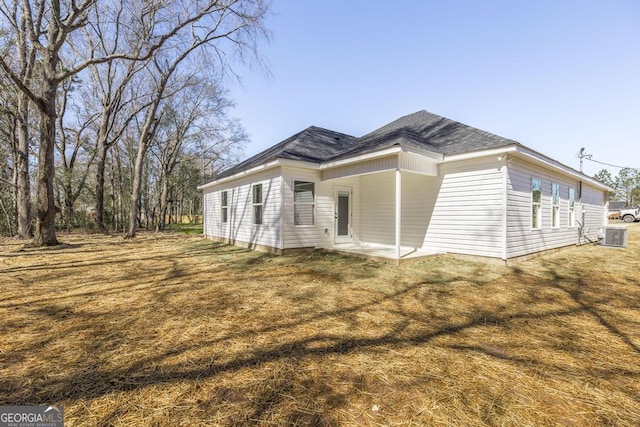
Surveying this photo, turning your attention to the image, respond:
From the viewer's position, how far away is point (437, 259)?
23.3ft

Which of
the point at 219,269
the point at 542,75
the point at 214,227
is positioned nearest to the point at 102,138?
the point at 214,227

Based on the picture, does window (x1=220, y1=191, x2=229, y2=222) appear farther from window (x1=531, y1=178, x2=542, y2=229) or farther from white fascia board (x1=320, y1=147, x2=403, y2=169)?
window (x1=531, y1=178, x2=542, y2=229)

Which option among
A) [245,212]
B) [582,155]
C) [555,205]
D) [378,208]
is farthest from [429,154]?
[582,155]

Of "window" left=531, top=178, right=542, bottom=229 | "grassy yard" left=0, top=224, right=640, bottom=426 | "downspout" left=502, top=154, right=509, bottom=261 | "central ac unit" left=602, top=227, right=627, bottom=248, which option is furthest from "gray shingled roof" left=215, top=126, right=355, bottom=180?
"central ac unit" left=602, top=227, right=627, bottom=248

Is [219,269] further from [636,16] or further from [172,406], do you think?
[636,16]

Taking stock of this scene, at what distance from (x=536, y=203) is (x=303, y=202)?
666 cm

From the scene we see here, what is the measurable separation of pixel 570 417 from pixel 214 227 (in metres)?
13.1

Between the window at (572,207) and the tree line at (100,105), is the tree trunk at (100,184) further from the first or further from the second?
the window at (572,207)

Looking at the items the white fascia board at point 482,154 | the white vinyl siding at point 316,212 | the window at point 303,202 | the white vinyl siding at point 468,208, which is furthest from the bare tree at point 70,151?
the white fascia board at point 482,154

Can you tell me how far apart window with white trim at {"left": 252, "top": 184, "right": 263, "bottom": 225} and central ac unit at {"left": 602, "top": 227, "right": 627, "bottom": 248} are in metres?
12.2

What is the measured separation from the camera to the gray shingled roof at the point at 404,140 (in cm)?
689

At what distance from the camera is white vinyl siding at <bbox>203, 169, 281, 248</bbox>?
A: 8.45 m

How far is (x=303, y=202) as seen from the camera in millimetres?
8492

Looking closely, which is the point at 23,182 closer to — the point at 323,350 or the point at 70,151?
the point at 70,151
